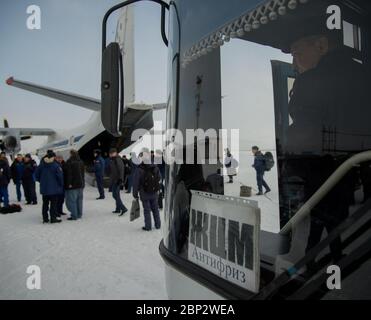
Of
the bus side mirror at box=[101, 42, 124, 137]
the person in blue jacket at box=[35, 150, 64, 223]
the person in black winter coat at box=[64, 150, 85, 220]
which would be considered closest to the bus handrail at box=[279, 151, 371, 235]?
the bus side mirror at box=[101, 42, 124, 137]

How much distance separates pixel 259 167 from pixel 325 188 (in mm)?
326

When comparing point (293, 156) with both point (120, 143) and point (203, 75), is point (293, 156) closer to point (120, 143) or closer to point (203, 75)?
point (203, 75)

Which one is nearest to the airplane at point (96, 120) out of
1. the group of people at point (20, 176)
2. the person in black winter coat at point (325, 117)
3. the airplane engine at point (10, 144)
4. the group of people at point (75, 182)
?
the airplane engine at point (10, 144)

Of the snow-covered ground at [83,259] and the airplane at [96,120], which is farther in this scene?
the airplane at [96,120]

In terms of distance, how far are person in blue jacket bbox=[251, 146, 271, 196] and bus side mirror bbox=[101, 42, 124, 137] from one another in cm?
98

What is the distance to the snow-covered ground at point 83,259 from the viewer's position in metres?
4.00

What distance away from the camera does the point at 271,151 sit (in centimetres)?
141

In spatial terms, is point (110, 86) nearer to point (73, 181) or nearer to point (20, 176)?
point (73, 181)

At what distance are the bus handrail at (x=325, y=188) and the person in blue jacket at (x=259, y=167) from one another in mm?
173

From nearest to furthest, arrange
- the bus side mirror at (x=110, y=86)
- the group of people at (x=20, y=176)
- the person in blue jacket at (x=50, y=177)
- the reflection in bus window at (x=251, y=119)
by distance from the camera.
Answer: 1. the reflection in bus window at (x=251, y=119)
2. the bus side mirror at (x=110, y=86)
3. the person in blue jacket at (x=50, y=177)
4. the group of people at (x=20, y=176)

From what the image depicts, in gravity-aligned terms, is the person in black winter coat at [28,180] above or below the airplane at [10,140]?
below

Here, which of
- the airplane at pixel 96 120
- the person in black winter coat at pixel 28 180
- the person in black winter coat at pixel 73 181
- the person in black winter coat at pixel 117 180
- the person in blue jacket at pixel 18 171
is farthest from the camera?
the person in blue jacket at pixel 18 171

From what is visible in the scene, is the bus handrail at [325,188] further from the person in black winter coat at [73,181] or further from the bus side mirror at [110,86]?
the person in black winter coat at [73,181]
